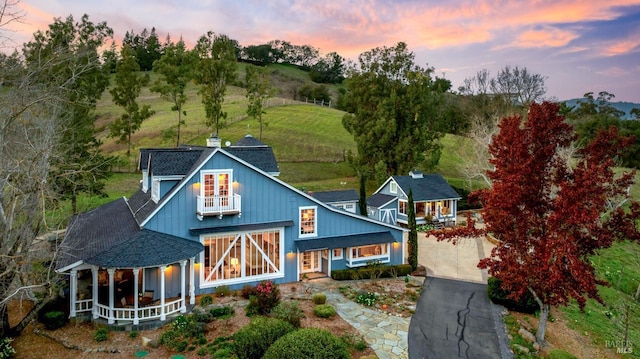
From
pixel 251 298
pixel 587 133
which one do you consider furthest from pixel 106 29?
pixel 587 133

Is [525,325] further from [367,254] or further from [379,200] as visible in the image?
[379,200]

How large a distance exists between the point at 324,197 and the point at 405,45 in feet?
67.5

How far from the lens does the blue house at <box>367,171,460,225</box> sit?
1350 inches

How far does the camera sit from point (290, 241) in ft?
66.0

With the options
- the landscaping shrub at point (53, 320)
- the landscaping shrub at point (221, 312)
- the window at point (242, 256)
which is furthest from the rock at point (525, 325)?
the landscaping shrub at point (53, 320)

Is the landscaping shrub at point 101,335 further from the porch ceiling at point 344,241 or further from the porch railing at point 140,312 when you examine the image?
the porch ceiling at point 344,241

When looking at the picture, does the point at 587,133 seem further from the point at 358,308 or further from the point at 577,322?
the point at 358,308

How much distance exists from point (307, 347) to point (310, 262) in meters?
11.4

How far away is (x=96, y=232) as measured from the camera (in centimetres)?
1895

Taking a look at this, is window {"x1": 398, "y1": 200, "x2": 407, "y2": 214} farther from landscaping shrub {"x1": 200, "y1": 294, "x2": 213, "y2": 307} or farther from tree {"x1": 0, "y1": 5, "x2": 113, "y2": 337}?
tree {"x1": 0, "y1": 5, "x2": 113, "y2": 337}

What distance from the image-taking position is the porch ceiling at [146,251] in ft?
48.6

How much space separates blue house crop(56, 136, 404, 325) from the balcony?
45mm

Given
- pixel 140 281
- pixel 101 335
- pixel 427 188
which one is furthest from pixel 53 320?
pixel 427 188

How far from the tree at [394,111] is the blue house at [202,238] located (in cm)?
2038
